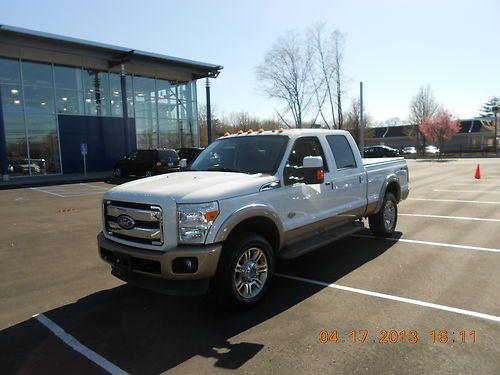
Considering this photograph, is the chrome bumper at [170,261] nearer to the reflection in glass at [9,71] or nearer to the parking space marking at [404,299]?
the parking space marking at [404,299]

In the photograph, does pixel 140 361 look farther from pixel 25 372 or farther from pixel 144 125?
pixel 144 125

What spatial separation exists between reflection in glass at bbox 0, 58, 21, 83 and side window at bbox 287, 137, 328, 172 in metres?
24.7

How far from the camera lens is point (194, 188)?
13.2ft

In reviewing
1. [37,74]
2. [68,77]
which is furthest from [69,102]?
[37,74]

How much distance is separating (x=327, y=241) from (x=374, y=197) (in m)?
1.90

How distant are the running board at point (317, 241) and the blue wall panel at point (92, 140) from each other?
2440 centimetres

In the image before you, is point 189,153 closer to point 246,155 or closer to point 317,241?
point 246,155

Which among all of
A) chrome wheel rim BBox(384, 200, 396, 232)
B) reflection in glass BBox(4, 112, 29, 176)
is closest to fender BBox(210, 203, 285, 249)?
chrome wheel rim BBox(384, 200, 396, 232)

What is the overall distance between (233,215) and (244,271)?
68 centimetres

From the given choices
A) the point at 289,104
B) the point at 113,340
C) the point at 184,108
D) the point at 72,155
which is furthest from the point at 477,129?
the point at 113,340

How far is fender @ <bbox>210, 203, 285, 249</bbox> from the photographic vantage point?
3.92 meters

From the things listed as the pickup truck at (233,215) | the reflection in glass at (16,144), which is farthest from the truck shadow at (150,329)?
the reflection in glass at (16,144)

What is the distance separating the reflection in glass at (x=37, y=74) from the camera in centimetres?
2469

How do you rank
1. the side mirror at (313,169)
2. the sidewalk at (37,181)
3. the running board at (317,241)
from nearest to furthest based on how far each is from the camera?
the side mirror at (313,169)
the running board at (317,241)
the sidewalk at (37,181)
